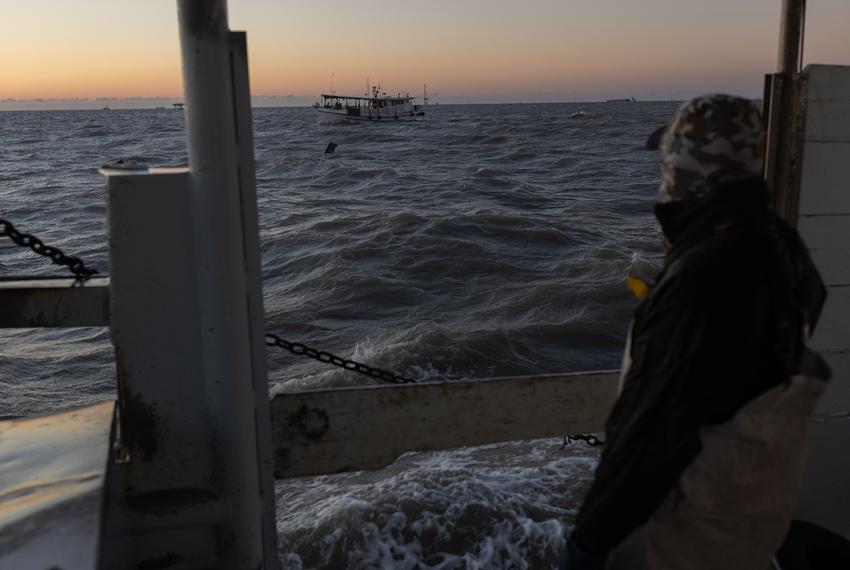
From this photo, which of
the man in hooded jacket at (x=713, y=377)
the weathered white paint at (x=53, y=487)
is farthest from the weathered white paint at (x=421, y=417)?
the man in hooded jacket at (x=713, y=377)

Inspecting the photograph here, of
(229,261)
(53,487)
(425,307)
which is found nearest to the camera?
(53,487)

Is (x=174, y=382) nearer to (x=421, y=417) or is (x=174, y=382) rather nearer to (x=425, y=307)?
(x=421, y=417)

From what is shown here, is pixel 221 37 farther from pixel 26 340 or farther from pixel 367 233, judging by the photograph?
pixel 367 233

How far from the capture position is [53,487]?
6.93 ft

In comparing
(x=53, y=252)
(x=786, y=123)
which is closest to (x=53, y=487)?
(x=53, y=252)

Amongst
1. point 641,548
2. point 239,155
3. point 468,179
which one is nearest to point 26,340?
point 239,155

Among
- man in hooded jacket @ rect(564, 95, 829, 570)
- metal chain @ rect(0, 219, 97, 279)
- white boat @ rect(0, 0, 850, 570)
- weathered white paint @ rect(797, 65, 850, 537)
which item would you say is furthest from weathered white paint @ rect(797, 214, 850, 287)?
metal chain @ rect(0, 219, 97, 279)

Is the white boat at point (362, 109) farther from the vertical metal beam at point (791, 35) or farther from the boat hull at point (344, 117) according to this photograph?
the vertical metal beam at point (791, 35)

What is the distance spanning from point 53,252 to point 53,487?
0.94m

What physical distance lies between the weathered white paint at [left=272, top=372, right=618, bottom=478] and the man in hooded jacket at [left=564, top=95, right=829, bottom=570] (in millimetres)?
1552

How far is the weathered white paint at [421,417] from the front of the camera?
3.14 meters

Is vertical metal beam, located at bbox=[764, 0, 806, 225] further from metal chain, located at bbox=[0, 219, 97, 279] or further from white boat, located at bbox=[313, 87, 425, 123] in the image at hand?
white boat, located at bbox=[313, 87, 425, 123]

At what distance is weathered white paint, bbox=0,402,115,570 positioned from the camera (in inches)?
70.5

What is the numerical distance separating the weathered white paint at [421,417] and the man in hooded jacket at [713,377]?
155cm
